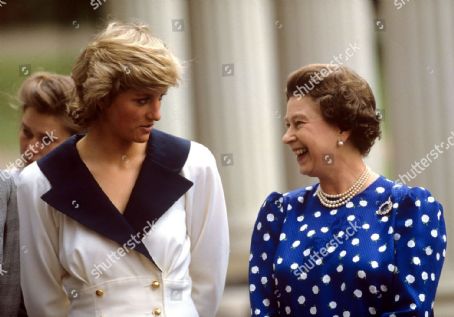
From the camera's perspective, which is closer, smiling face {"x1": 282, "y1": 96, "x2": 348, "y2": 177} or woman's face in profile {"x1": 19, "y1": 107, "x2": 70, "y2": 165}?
smiling face {"x1": 282, "y1": 96, "x2": 348, "y2": 177}

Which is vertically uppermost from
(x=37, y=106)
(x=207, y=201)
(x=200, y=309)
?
(x=37, y=106)

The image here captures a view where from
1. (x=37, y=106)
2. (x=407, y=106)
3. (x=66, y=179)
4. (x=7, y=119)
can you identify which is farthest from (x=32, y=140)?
(x=407, y=106)

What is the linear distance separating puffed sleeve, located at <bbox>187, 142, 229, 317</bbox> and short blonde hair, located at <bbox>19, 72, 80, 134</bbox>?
2.74 feet

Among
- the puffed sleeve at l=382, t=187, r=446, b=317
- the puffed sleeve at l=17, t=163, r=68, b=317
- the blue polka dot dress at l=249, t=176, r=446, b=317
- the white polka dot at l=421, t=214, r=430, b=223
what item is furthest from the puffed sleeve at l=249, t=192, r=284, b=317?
the puffed sleeve at l=17, t=163, r=68, b=317

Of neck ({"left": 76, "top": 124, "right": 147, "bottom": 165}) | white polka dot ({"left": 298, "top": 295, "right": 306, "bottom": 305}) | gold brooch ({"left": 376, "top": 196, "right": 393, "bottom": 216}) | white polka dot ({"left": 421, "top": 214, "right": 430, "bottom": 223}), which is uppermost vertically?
neck ({"left": 76, "top": 124, "right": 147, "bottom": 165})

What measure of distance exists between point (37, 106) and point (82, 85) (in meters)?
0.76

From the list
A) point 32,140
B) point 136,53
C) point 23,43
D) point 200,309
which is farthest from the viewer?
point 23,43

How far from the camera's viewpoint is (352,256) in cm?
502

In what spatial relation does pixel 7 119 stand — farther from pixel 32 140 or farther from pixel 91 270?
pixel 91 270

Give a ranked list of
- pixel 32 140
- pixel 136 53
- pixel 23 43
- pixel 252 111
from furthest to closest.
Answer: pixel 23 43
pixel 252 111
pixel 32 140
pixel 136 53

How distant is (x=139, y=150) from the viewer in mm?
5352

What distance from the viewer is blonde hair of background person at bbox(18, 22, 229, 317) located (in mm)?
5117

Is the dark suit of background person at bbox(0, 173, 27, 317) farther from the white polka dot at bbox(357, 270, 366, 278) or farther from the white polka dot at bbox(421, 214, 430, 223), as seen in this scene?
the white polka dot at bbox(421, 214, 430, 223)

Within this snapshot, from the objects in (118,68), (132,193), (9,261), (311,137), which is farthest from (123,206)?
(311,137)
